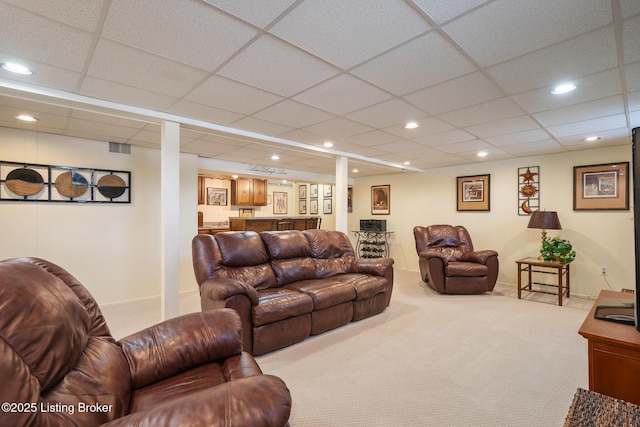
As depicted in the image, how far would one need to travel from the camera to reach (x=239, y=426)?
33.6 inches

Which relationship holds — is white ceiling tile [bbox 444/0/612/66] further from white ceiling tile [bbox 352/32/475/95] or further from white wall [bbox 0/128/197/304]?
white wall [bbox 0/128/197/304]

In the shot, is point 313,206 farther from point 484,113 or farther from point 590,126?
point 590,126

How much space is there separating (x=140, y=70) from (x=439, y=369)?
125 inches

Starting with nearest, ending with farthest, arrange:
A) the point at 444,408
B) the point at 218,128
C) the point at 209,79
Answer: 1. the point at 444,408
2. the point at 209,79
3. the point at 218,128

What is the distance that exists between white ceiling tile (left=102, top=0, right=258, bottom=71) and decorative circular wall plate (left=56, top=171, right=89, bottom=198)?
296 cm

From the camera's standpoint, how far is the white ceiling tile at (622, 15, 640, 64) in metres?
1.56

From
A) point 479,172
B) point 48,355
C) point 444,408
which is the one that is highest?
point 479,172

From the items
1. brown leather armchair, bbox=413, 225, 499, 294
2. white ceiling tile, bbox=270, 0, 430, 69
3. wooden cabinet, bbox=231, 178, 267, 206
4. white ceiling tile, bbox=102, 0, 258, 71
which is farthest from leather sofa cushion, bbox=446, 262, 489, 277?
wooden cabinet, bbox=231, 178, 267, 206

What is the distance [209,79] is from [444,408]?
9.22ft

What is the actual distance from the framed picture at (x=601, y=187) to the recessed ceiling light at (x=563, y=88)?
2948mm

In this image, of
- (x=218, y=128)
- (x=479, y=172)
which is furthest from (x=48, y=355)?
(x=479, y=172)

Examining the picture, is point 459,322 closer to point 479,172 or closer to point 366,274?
point 366,274

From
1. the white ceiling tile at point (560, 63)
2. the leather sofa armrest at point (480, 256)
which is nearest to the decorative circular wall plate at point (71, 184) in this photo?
the white ceiling tile at point (560, 63)

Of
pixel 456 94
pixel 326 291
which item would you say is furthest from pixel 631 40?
pixel 326 291
